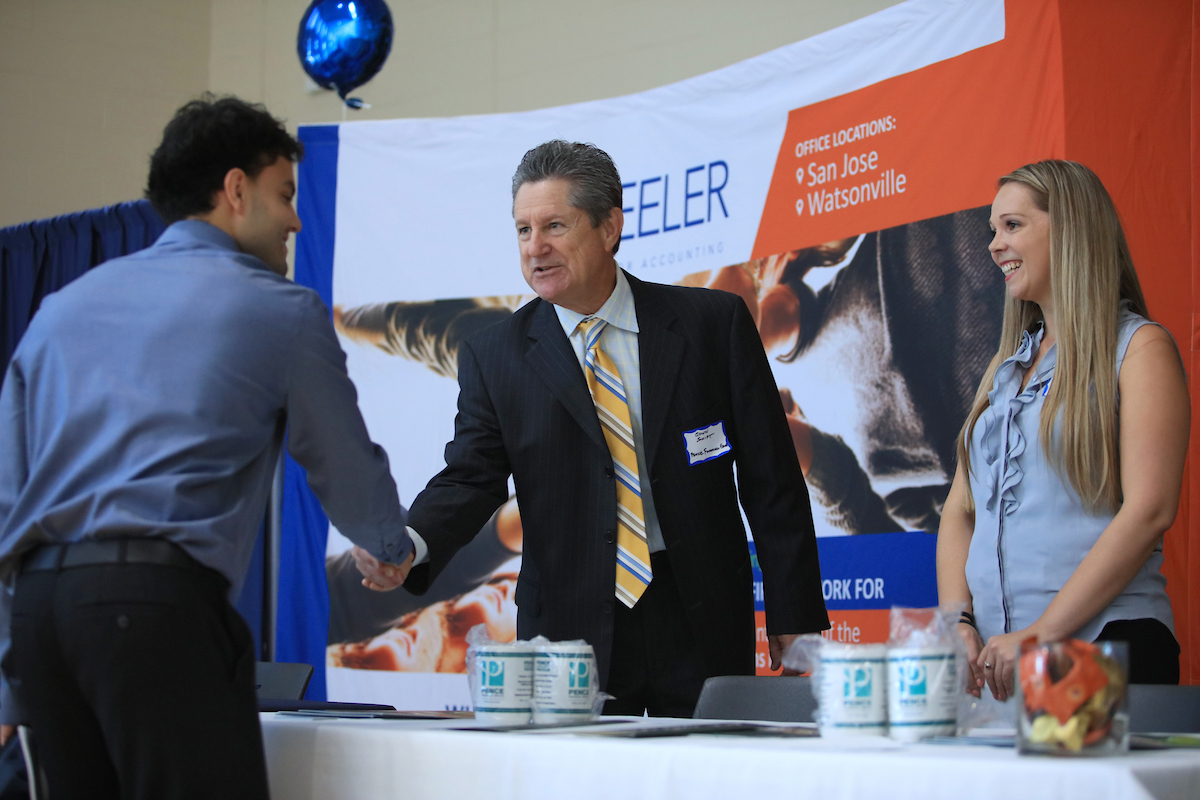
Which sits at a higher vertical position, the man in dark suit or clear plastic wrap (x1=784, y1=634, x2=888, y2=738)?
the man in dark suit

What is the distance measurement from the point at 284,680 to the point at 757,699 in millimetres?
1209

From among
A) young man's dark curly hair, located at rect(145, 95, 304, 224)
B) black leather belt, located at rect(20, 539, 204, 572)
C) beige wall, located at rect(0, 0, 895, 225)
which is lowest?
black leather belt, located at rect(20, 539, 204, 572)

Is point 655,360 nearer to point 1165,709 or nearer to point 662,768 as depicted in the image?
point 1165,709

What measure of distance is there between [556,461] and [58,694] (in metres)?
1.10

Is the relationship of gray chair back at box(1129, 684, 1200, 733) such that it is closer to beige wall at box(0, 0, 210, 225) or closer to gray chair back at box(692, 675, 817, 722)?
gray chair back at box(692, 675, 817, 722)

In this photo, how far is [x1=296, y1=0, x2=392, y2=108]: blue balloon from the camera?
3.95 meters

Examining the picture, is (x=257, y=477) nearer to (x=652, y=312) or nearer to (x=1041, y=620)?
(x=652, y=312)

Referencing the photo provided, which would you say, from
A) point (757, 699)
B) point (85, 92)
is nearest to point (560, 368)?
point (757, 699)

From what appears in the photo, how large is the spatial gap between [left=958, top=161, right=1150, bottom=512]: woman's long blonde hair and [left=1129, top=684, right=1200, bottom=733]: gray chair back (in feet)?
1.57

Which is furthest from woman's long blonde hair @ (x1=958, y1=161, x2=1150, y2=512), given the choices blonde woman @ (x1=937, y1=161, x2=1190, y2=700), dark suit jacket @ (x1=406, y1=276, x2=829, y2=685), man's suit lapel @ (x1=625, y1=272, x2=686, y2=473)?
man's suit lapel @ (x1=625, y1=272, x2=686, y2=473)

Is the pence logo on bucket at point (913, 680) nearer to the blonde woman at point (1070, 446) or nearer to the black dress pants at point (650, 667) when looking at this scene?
the blonde woman at point (1070, 446)

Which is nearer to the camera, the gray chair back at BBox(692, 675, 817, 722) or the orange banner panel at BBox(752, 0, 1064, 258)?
the gray chair back at BBox(692, 675, 817, 722)

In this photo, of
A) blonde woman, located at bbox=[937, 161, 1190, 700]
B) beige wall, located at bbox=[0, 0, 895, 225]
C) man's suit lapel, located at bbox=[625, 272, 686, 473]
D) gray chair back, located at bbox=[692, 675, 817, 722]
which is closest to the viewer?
gray chair back, located at bbox=[692, 675, 817, 722]

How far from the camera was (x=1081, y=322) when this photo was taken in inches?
79.4
